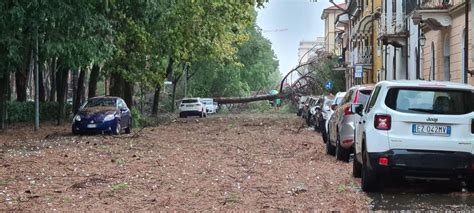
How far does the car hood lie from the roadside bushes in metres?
8.69

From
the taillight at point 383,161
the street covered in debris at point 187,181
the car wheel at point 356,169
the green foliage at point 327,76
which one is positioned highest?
the green foliage at point 327,76

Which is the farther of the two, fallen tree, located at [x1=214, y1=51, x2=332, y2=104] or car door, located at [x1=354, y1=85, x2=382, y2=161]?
fallen tree, located at [x1=214, y1=51, x2=332, y2=104]

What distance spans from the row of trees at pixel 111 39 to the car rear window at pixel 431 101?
1236 centimetres

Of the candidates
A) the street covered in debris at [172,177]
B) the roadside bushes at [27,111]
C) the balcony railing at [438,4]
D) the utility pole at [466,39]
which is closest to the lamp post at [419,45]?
the balcony railing at [438,4]

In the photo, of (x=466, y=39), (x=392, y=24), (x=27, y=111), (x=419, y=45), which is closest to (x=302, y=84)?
(x=392, y=24)

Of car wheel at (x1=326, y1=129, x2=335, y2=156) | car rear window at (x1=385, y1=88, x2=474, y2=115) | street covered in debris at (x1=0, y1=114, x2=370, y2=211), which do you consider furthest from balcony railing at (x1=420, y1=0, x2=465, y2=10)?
car rear window at (x1=385, y1=88, x2=474, y2=115)

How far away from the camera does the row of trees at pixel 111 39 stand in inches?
831

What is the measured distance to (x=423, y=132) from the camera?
9.98 metres

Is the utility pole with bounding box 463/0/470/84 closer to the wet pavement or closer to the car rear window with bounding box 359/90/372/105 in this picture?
the car rear window with bounding box 359/90/372/105

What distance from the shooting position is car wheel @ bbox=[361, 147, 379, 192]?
34.4 ft

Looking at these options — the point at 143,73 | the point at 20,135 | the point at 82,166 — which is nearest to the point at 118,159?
the point at 82,166

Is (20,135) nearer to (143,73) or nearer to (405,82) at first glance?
(143,73)

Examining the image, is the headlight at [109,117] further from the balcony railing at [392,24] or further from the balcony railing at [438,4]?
the balcony railing at [392,24]

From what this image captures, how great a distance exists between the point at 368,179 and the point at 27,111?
89.3ft
